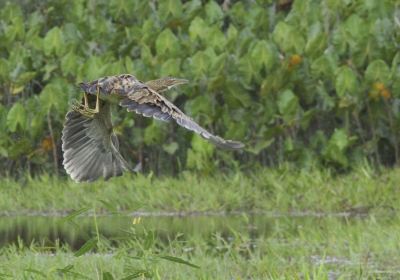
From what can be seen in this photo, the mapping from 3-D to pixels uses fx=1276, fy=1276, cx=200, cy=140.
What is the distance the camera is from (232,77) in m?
11.0

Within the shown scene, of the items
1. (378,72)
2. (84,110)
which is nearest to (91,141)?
(84,110)

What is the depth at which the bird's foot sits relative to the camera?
4.02 meters

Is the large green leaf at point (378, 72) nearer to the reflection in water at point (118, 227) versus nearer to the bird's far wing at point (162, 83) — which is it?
the reflection in water at point (118, 227)

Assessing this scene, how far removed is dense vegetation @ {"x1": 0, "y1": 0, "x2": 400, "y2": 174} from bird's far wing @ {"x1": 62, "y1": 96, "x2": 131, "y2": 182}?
608 cm

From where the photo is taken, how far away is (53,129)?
11461mm

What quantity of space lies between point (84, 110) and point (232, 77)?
699 centimetres

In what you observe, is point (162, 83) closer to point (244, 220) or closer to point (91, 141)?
point (91, 141)

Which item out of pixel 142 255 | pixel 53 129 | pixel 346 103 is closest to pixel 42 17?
pixel 53 129

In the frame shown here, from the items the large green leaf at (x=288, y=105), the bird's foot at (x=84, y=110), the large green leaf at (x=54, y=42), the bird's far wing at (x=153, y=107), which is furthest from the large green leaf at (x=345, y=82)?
the bird's far wing at (x=153, y=107)

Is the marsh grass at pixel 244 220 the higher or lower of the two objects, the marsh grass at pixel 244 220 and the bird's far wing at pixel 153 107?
the lower

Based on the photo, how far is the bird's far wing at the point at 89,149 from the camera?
13.8ft

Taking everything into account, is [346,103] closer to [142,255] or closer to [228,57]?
[228,57]

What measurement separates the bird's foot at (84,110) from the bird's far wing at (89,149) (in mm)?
109

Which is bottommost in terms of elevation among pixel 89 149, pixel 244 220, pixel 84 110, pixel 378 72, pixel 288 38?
pixel 244 220
